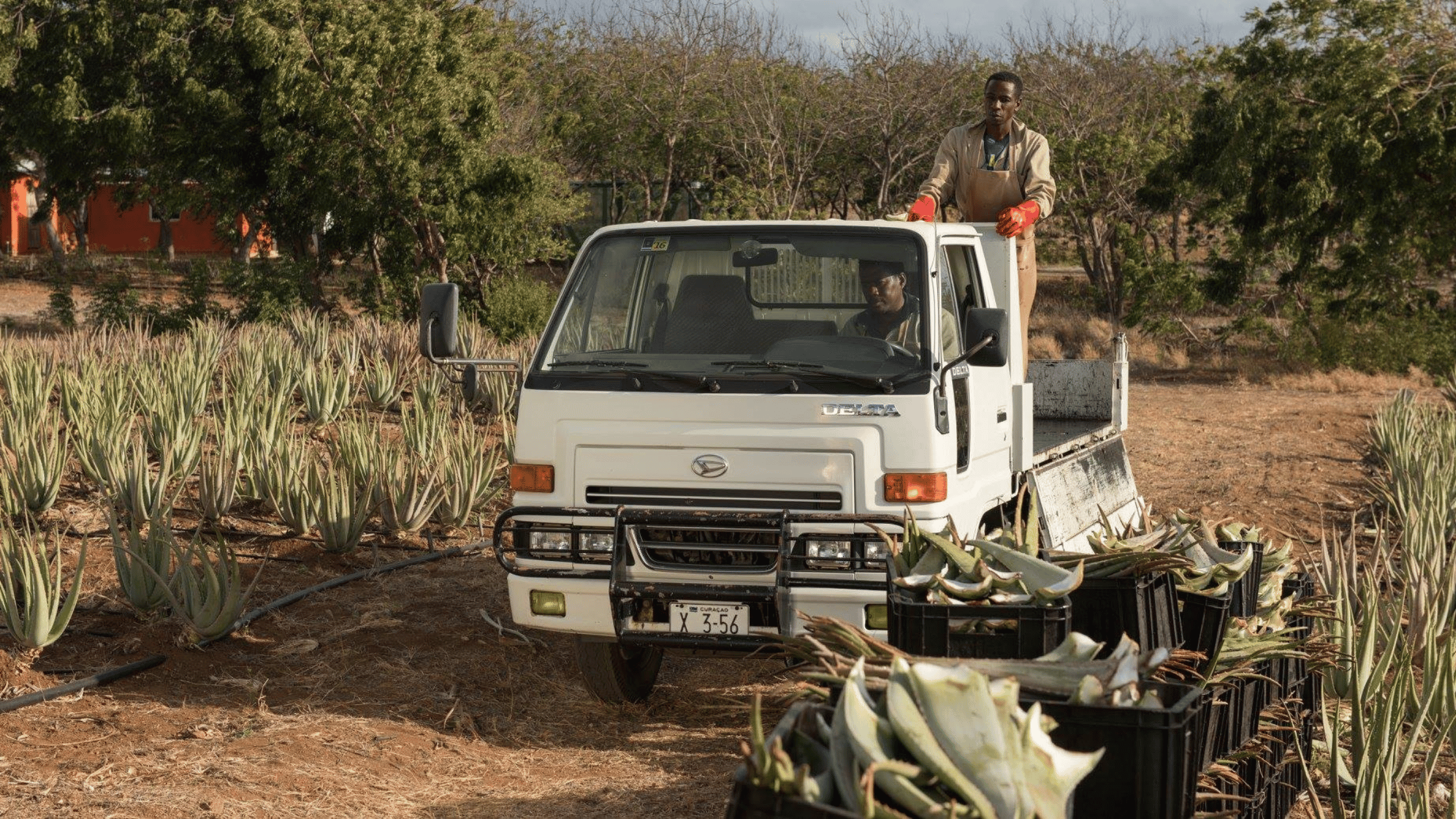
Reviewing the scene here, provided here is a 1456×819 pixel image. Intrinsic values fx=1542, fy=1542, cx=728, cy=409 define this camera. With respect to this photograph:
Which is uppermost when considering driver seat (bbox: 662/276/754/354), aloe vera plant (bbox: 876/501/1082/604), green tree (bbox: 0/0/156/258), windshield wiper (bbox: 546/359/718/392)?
green tree (bbox: 0/0/156/258)

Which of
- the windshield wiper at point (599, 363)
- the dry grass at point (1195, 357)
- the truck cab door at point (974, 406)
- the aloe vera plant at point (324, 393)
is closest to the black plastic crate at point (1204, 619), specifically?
the truck cab door at point (974, 406)

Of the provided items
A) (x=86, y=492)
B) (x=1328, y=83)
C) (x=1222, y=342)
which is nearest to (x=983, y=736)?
(x=86, y=492)

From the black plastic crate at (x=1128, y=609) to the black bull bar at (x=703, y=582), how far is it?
141 centimetres

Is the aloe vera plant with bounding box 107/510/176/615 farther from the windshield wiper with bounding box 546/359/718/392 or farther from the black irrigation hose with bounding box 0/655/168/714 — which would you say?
the windshield wiper with bounding box 546/359/718/392

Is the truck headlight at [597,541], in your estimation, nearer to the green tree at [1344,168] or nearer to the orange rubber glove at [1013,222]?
the orange rubber glove at [1013,222]

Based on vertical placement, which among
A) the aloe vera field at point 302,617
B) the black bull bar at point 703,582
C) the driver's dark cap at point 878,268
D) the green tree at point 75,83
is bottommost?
the aloe vera field at point 302,617

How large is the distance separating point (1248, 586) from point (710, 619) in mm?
1849

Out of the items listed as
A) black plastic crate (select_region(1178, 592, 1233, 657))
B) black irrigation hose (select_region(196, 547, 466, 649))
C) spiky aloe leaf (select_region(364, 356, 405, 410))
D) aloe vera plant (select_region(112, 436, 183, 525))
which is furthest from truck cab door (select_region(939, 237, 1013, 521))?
spiky aloe leaf (select_region(364, 356, 405, 410))

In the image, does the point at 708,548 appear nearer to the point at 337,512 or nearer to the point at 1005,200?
the point at 1005,200

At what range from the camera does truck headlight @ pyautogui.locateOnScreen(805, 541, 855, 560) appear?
5168 mm

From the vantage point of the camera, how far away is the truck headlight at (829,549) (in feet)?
17.0

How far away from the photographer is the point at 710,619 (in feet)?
17.0

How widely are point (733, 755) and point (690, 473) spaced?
1.01m

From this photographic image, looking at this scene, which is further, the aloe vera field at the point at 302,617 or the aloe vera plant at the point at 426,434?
the aloe vera plant at the point at 426,434
